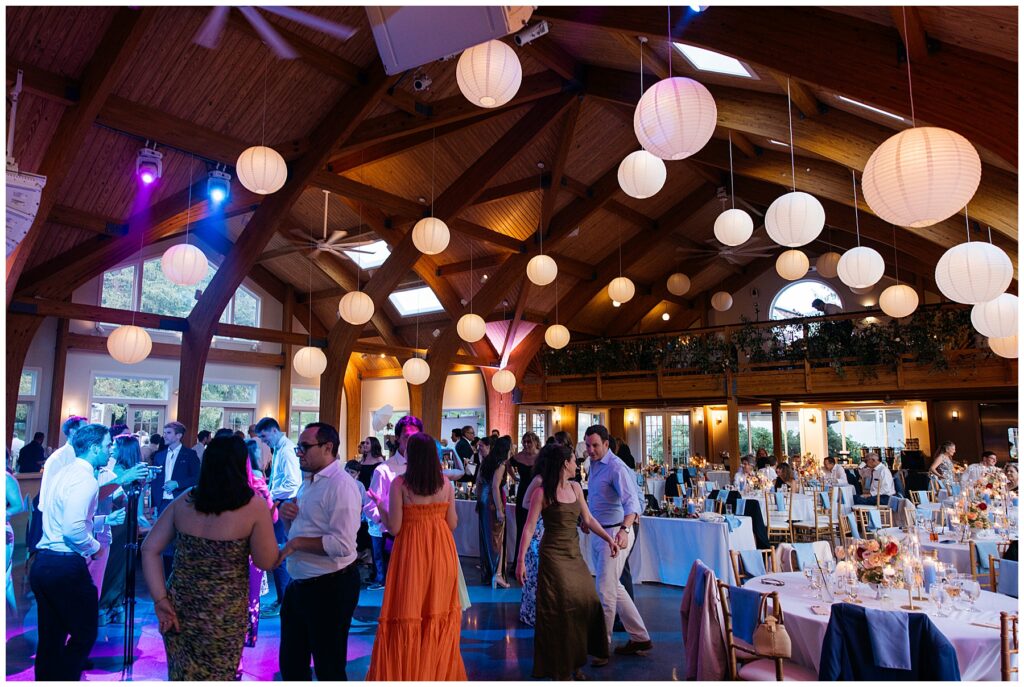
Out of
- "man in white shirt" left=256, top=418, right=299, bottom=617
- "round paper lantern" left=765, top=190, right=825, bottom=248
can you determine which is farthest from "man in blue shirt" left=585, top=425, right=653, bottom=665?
"man in white shirt" left=256, top=418, right=299, bottom=617

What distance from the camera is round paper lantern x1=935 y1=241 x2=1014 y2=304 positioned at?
4.71 m

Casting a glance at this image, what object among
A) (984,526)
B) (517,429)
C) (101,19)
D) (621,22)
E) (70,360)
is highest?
(101,19)

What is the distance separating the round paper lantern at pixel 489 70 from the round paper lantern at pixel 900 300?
557 centimetres

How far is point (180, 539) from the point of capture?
2648mm

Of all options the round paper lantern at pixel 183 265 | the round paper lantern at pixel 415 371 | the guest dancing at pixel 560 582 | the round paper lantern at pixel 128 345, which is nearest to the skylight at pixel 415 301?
the round paper lantern at pixel 415 371

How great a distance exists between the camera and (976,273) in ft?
15.6

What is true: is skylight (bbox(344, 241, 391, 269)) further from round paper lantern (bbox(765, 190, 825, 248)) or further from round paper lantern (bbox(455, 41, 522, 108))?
round paper lantern (bbox(765, 190, 825, 248))

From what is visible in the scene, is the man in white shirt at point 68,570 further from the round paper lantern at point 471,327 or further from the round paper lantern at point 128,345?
the round paper lantern at point 471,327

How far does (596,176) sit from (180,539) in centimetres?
1217

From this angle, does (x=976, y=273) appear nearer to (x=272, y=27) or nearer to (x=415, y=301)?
(x=272, y=27)

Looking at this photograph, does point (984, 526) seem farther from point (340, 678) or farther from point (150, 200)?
point (150, 200)

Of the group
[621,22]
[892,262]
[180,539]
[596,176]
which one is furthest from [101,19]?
[892,262]

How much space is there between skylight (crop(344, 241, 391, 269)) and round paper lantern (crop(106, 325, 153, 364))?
21.6ft

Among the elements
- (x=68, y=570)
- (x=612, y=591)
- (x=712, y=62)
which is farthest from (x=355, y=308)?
(x=68, y=570)
